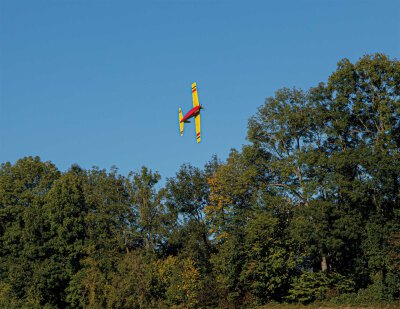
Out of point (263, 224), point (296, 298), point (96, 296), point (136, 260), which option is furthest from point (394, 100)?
point (96, 296)

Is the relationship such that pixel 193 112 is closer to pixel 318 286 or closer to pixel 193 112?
pixel 193 112

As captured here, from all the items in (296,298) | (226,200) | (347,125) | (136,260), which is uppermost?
(347,125)

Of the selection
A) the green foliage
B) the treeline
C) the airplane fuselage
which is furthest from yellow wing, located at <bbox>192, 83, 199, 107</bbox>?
the green foliage

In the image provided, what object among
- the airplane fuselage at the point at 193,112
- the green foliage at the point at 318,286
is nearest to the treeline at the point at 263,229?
the green foliage at the point at 318,286

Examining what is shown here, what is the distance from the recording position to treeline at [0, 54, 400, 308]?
48.2 meters

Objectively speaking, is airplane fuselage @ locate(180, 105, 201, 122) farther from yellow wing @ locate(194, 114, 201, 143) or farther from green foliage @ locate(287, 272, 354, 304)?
green foliage @ locate(287, 272, 354, 304)

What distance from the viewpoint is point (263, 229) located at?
170 feet

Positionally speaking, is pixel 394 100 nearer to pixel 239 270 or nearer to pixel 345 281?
pixel 345 281

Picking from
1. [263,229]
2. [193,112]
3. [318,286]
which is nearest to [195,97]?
[193,112]

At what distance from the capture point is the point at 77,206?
2432 inches

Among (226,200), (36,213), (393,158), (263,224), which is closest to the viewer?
(393,158)

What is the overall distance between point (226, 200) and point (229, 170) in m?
2.70

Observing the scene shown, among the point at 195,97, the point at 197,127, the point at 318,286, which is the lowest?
the point at 318,286

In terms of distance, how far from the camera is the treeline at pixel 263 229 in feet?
158
